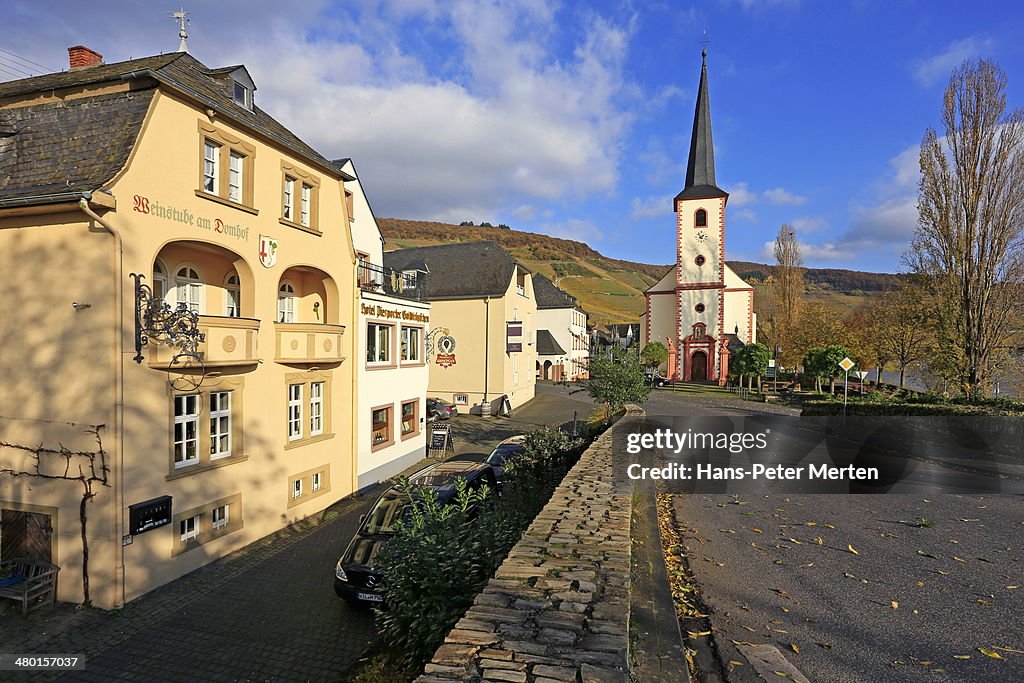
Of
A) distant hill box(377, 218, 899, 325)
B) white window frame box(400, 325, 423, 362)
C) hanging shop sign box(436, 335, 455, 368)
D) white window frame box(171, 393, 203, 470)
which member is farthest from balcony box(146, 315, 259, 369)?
distant hill box(377, 218, 899, 325)

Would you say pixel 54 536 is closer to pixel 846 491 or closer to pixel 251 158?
pixel 251 158

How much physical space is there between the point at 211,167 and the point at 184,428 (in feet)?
17.0

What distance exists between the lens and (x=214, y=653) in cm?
766

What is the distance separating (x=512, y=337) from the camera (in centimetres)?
3098

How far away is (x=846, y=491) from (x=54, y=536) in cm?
1441

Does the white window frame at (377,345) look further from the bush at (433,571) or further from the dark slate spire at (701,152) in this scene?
the dark slate spire at (701,152)

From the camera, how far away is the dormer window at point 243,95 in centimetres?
1284

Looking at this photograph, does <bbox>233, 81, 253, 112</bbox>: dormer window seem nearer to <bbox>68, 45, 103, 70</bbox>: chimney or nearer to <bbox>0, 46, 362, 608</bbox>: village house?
<bbox>0, 46, 362, 608</bbox>: village house

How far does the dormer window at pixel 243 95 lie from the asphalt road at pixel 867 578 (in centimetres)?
1322

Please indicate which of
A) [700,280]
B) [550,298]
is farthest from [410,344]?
[550,298]

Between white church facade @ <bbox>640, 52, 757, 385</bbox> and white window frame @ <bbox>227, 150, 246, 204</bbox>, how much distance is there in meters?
43.6

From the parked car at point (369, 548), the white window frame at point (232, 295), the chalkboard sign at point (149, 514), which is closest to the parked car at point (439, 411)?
the white window frame at point (232, 295)

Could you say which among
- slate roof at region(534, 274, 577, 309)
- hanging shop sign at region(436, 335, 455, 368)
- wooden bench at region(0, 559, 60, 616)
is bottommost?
wooden bench at region(0, 559, 60, 616)

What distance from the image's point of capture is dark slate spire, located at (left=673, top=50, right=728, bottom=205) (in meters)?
50.4
